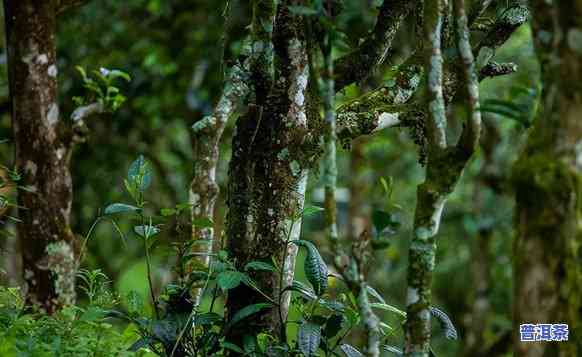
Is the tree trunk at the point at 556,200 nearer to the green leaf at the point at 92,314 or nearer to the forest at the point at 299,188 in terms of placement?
the forest at the point at 299,188

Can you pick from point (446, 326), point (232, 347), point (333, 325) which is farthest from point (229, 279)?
point (446, 326)

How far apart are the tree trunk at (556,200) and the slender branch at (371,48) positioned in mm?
1034

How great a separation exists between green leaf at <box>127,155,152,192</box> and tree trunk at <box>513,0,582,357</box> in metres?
1.26

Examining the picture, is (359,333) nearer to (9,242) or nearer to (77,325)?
(9,242)

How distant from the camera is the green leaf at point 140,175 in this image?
8.66 feet

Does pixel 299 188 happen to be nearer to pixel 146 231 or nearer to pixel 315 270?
pixel 315 270

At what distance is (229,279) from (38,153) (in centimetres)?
122

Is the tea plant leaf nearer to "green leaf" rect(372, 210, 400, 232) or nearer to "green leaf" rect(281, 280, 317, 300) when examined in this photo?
"green leaf" rect(281, 280, 317, 300)

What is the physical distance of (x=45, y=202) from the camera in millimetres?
3264

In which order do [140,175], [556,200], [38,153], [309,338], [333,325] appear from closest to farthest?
[556,200] → [309,338] → [333,325] → [140,175] → [38,153]

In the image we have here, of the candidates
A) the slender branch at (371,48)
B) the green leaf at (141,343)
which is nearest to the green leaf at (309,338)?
the green leaf at (141,343)

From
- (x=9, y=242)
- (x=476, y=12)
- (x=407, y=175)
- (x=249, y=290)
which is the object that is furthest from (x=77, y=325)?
(x=407, y=175)

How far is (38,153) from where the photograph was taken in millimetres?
3262

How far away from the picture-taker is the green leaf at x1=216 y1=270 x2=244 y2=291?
2.42 meters
